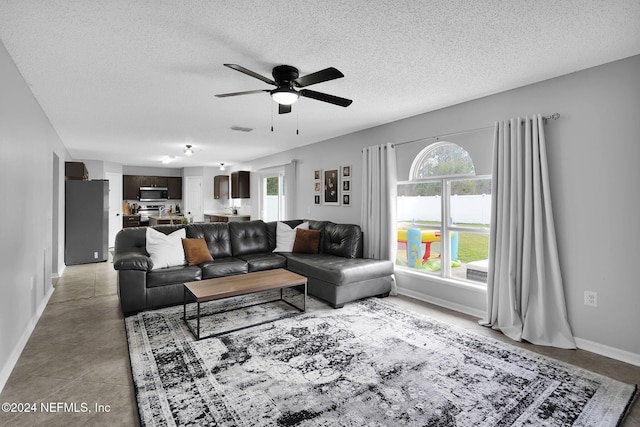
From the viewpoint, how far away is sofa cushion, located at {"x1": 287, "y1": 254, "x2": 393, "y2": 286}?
387 centimetres

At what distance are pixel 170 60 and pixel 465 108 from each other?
318 centimetres

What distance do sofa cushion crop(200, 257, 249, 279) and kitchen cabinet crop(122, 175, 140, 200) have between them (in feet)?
22.3

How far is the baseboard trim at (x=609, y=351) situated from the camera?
2.57m

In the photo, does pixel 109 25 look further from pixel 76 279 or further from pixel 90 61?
pixel 76 279

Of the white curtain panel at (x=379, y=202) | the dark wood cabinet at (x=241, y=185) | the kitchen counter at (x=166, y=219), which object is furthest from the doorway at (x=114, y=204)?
the white curtain panel at (x=379, y=202)

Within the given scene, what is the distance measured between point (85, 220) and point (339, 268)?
549 cm

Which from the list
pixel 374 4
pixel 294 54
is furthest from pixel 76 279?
pixel 374 4

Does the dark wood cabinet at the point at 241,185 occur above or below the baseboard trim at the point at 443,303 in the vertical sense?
above

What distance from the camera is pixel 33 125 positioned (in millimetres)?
3404

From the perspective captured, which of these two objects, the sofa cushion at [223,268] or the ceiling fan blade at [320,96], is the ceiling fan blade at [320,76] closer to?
the ceiling fan blade at [320,96]

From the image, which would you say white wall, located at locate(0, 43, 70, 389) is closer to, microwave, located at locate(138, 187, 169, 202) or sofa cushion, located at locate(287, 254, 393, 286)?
A: sofa cushion, located at locate(287, 254, 393, 286)

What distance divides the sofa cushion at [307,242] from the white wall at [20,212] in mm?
3199

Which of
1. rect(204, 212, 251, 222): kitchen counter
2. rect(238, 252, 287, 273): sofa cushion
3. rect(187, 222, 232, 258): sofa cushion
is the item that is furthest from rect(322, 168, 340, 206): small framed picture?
rect(204, 212, 251, 222): kitchen counter

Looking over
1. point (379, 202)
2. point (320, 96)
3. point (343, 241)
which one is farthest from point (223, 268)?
point (320, 96)
